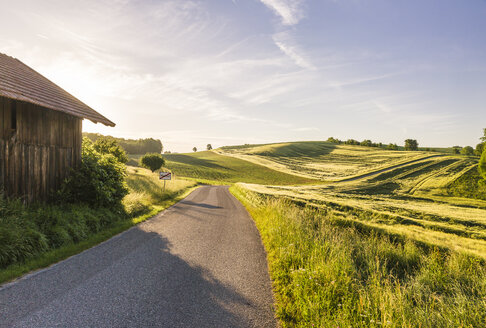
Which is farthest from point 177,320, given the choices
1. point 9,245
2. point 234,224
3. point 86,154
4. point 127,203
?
point 86,154

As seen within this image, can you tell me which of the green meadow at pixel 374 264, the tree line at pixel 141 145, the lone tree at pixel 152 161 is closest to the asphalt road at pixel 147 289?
the green meadow at pixel 374 264

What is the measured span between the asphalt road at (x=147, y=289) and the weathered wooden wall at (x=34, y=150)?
4441 mm

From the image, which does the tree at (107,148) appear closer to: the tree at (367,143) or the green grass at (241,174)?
the green grass at (241,174)

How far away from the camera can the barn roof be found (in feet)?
25.8

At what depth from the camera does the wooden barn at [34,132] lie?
803cm

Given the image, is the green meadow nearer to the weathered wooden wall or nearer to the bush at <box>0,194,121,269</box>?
the bush at <box>0,194,121,269</box>

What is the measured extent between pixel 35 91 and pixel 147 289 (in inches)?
374

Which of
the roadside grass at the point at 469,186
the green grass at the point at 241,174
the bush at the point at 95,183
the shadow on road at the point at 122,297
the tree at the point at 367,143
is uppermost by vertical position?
the tree at the point at 367,143

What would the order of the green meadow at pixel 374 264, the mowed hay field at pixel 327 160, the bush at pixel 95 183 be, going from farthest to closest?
the mowed hay field at pixel 327 160 → the bush at pixel 95 183 → the green meadow at pixel 374 264

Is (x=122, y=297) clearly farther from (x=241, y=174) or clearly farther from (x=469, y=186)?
(x=241, y=174)

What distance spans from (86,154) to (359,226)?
52.2 ft

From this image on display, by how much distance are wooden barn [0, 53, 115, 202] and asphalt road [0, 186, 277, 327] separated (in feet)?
14.9

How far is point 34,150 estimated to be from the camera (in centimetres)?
912

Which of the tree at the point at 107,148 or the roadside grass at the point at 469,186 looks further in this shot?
the roadside grass at the point at 469,186
